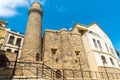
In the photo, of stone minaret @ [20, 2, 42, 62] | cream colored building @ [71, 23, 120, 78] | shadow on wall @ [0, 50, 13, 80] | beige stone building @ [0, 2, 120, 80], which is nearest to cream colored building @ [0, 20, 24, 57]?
stone minaret @ [20, 2, 42, 62]

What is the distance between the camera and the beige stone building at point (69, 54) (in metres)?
18.3

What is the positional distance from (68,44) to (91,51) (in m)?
4.25

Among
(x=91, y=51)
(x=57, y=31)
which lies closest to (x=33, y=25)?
(x=57, y=31)

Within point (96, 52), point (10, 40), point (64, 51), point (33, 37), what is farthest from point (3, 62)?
point (96, 52)

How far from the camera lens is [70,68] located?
60.6 feet

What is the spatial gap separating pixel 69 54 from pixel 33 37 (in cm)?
748

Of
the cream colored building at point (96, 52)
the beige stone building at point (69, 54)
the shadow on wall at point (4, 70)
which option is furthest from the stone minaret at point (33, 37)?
the cream colored building at point (96, 52)

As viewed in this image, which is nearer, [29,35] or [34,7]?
[29,35]

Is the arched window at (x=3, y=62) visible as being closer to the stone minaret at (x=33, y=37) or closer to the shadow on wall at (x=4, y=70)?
the shadow on wall at (x=4, y=70)

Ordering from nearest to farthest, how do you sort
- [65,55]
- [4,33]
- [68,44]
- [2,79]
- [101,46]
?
[2,79]
[65,55]
[68,44]
[101,46]
[4,33]

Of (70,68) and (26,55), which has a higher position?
(26,55)

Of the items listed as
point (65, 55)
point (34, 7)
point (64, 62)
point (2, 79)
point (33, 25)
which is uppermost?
point (34, 7)

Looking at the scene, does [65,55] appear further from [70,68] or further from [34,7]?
[34,7]

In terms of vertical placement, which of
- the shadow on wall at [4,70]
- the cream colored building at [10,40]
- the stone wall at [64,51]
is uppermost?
the cream colored building at [10,40]
